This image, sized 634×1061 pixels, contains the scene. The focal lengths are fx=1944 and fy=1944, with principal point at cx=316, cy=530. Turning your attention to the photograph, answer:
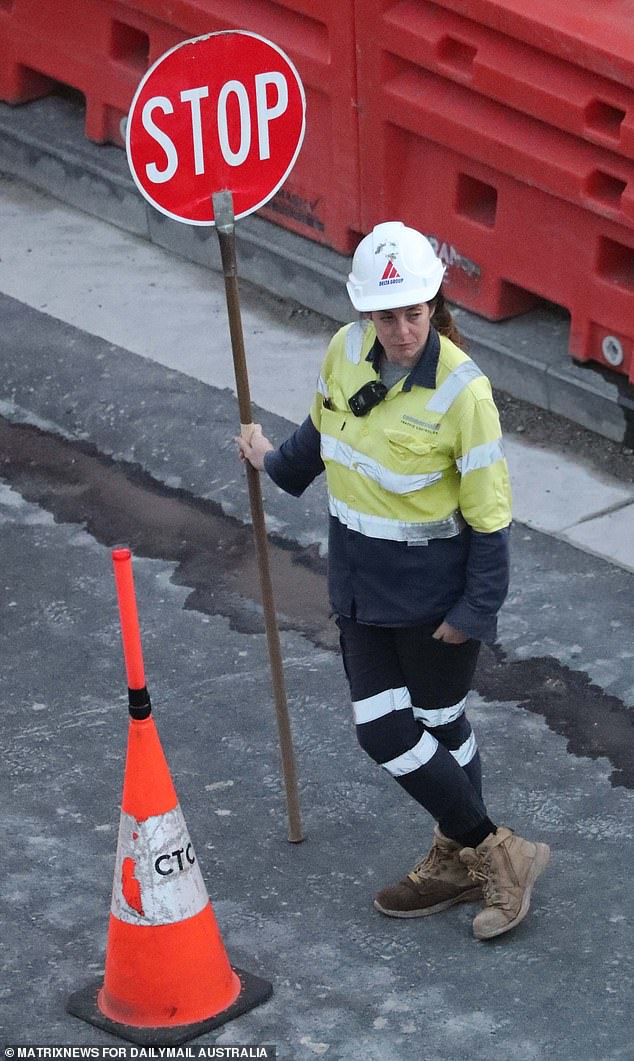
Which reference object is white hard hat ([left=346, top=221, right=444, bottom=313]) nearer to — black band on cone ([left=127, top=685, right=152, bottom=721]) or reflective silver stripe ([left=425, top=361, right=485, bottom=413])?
reflective silver stripe ([left=425, top=361, right=485, bottom=413])

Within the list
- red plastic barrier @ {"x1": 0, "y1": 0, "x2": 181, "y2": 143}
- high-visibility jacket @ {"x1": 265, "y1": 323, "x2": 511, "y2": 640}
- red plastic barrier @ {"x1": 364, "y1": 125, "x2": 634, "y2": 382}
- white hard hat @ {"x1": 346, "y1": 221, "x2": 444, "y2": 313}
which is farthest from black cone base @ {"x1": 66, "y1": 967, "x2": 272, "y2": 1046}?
red plastic barrier @ {"x1": 0, "y1": 0, "x2": 181, "y2": 143}

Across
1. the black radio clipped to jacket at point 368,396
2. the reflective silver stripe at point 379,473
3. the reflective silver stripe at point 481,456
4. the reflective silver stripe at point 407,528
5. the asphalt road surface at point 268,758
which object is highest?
the black radio clipped to jacket at point 368,396

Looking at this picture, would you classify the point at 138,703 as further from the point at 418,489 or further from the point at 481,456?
the point at 481,456

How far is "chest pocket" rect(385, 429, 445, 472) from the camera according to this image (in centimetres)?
481

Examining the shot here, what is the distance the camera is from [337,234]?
896 cm

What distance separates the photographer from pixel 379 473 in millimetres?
4871

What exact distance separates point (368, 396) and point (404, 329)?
0.64 feet

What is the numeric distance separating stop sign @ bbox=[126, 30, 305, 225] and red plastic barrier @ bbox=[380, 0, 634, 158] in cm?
235

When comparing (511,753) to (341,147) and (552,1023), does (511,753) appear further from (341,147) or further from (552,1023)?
(341,147)

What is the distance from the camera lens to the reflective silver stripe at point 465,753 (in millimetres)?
5270

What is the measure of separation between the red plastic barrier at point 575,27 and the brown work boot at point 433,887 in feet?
10.8

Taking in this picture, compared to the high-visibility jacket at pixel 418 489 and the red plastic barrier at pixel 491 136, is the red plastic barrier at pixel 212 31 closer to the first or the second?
the red plastic barrier at pixel 491 136

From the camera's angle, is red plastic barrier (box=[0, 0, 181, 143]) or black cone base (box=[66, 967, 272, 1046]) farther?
red plastic barrier (box=[0, 0, 181, 143])

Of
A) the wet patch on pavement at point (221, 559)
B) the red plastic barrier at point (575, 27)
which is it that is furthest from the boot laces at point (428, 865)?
the red plastic barrier at point (575, 27)
